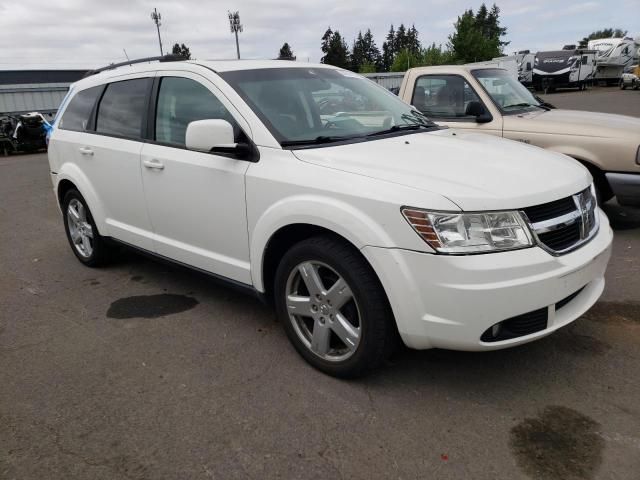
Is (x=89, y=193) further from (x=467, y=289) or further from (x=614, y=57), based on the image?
(x=614, y=57)

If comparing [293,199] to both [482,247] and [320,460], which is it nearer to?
[482,247]

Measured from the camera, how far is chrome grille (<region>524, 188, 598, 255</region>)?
8.93 ft

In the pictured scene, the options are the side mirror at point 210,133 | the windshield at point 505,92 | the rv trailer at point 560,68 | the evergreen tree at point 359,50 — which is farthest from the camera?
the evergreen tree at point 359,50

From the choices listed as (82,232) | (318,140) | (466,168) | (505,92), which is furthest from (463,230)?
(505,92)

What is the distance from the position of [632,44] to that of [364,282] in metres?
46.7

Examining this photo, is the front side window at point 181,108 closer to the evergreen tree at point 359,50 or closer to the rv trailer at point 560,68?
the rv trailer at point 560,68

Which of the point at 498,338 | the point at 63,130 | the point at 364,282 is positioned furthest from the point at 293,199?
the point at 63,130

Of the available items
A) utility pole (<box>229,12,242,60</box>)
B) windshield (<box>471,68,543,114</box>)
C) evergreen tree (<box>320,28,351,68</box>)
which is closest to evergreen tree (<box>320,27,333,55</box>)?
evergreen tree (<box>320,28,351,68</box>)

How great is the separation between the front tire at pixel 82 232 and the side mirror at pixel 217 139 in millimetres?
2176

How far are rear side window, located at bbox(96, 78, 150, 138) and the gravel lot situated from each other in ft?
4.68

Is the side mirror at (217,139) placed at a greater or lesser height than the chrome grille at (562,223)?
greater

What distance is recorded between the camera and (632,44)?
4081cm

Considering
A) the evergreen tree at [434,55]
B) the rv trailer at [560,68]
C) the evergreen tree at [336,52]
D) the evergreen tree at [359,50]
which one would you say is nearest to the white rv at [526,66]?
the rv trailer at [560,68]

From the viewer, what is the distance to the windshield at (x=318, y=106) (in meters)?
3.46
